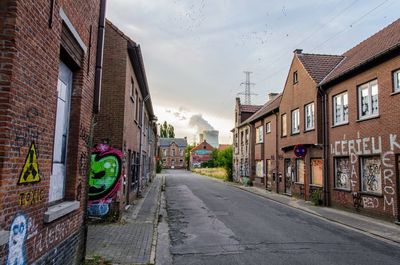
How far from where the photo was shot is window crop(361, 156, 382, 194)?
13.8 m

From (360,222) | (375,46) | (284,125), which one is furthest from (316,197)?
(284,125)

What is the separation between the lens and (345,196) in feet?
52.2

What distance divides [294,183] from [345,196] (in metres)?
6.07

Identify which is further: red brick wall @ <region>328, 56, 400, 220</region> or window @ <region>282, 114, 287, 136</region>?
window @ <region>282, 114, 287, 136</region>

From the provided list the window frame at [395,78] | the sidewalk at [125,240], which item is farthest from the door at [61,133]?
the window frame at [395,78]

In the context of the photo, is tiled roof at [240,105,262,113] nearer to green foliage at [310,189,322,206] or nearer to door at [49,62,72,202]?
green foliage at [310,189,322,206]

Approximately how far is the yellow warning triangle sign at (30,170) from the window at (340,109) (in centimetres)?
1440

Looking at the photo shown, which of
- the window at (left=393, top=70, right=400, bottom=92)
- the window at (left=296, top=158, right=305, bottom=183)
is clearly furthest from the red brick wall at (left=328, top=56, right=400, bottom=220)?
the window at (left=296, top=158, right=305, bottom=183)

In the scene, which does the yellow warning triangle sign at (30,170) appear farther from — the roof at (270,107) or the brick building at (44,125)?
the roof at (270,107)

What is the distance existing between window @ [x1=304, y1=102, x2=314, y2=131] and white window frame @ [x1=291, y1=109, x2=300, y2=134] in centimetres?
126

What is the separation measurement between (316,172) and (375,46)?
268 inches

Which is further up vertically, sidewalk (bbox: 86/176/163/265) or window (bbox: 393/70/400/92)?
window (bbox: 393/70/400/92)

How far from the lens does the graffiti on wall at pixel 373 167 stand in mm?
12859

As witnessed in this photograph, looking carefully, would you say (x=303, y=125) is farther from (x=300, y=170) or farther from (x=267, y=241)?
(x=267, y=241)
